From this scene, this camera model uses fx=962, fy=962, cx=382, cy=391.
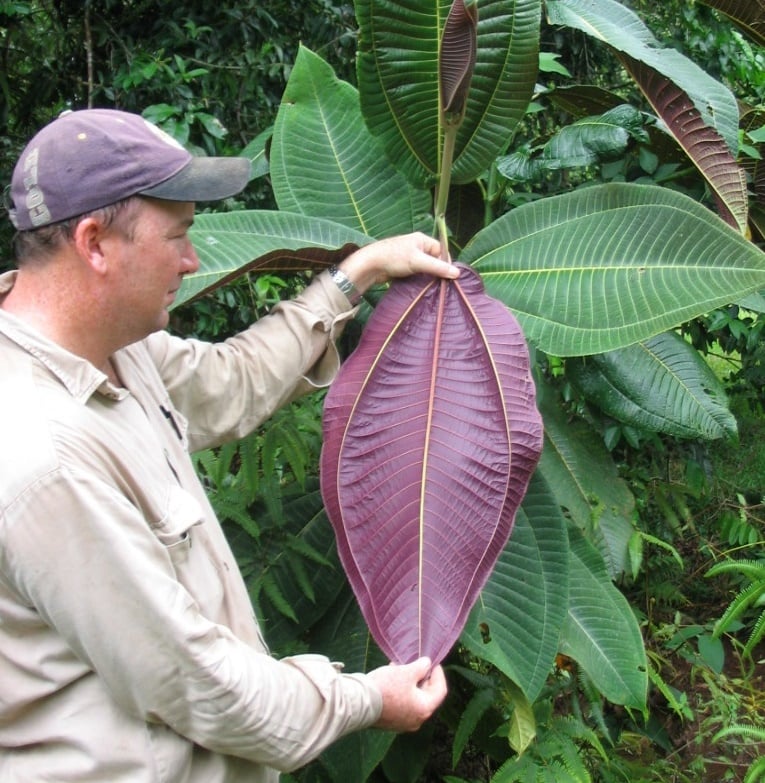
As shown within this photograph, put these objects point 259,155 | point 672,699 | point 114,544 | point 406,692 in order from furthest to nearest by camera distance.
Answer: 1. point 672,699
2. point 259,155
3. point 406,692
4. point 114,544

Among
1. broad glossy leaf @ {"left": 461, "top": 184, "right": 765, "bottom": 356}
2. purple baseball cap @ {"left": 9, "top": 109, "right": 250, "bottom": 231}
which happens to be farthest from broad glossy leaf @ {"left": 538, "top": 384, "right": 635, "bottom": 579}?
purple baseball cap @ {"left": 9, "top": 109, "right": 250, "bottom": 231}

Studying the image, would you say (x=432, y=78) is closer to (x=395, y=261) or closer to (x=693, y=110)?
(x=395, y=261)

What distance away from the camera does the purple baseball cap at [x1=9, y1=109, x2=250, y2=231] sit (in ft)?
3.78

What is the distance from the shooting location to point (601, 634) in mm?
1967

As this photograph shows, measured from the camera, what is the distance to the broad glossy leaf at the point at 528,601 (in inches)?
66.2

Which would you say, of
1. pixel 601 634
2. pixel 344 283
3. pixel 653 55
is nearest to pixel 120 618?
pixel 344 283

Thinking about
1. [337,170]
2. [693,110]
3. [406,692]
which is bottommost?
[406,692]

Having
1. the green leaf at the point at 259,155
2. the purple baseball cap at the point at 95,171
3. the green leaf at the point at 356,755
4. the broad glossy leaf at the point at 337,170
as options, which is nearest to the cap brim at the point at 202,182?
the purple baseball cap at the point at 95,171

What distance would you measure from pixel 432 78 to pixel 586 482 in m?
0.87

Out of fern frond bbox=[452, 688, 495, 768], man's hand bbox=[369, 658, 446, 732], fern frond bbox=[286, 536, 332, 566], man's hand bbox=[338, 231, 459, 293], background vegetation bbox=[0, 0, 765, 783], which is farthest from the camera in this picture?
background vegetation bbox=[0, 0, 765, 783]

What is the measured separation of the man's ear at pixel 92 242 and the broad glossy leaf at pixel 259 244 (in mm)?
357

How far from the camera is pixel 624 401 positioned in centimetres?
183

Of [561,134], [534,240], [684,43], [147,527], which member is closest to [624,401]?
[534,240]

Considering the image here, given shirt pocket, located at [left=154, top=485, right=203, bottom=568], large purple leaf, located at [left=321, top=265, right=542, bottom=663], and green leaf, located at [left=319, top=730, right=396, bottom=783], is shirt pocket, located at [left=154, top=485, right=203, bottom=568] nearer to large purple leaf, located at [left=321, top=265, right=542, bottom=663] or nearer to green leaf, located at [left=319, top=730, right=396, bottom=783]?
large purple leaf, located at [left=321, top=265, right=542, bottom=663]
